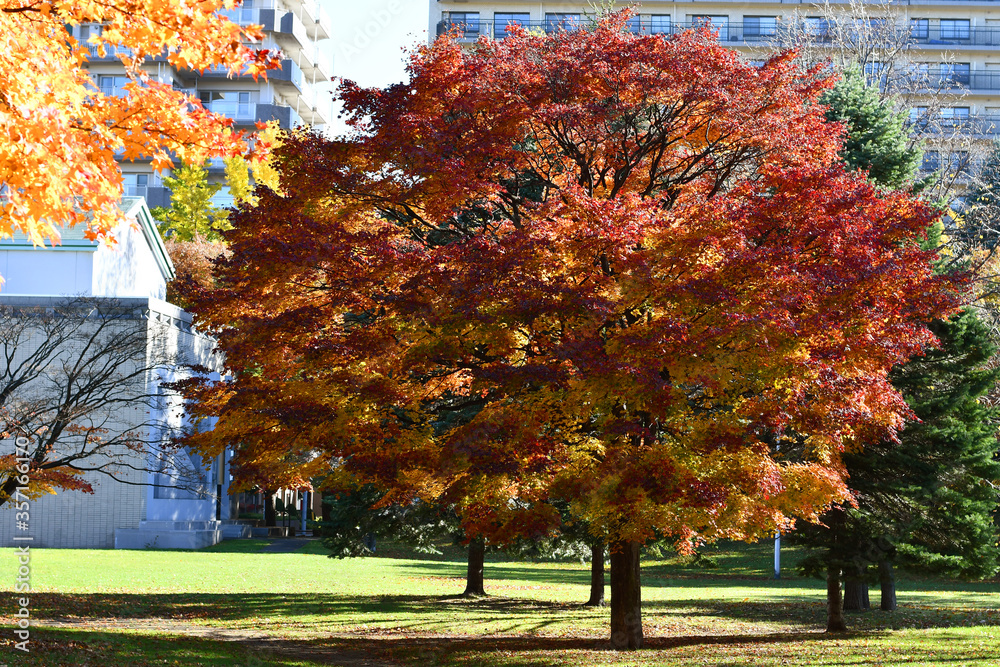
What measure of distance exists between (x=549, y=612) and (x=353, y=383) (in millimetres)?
10580

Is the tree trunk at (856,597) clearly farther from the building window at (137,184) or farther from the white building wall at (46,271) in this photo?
the building window at (137,184)

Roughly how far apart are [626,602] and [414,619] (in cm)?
637

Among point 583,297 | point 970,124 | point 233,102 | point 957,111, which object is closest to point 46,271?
point 583,297

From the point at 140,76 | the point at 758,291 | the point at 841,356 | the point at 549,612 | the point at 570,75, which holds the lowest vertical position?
the point at 549,612

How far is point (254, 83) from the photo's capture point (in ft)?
Result: 221

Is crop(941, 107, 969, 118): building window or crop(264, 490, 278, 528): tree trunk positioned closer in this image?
crop(264, 490, 278, 528): tree trunk

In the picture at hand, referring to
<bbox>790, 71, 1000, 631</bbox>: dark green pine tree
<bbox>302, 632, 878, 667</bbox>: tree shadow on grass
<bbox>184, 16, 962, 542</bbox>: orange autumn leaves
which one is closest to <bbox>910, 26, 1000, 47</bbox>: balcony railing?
<bbox>790, 71, 1000, 631</bbox>: dark green pine tree

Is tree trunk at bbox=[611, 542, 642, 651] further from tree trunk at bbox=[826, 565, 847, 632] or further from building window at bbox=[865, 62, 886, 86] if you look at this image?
building window at bbox=[865, 62, 886, 86]

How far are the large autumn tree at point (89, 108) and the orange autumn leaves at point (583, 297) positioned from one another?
4.42m

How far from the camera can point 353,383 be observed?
13.4 m

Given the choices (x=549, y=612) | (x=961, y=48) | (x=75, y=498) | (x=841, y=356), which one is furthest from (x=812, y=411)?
(x=961, y=48)

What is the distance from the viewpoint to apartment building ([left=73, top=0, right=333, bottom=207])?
64375 mm

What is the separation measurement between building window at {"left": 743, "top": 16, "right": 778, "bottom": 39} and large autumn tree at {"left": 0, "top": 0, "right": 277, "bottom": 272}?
62.0m

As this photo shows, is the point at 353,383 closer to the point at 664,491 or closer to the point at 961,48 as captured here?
the point at 664,491
